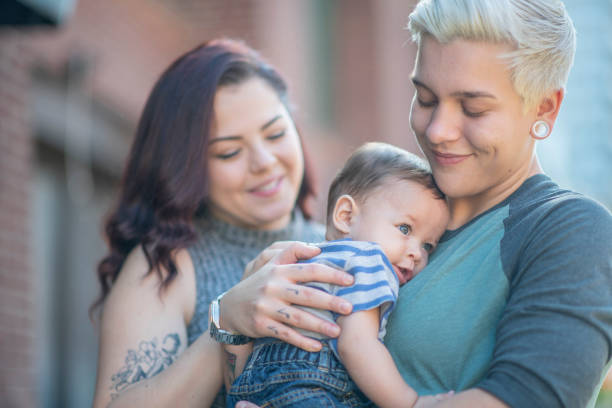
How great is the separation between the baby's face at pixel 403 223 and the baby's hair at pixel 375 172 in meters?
0.02

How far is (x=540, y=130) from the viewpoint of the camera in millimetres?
1896

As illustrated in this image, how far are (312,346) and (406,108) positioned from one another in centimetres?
761

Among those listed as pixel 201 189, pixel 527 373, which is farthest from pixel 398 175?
pixel 201 189

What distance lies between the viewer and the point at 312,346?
1.93 metres

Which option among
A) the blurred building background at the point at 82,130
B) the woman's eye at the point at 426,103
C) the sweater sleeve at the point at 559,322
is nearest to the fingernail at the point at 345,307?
the sweater sleeve at the point at 559,322

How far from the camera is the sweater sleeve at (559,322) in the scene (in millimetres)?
1555

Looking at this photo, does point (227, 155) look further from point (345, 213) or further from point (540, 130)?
point (540, 130)

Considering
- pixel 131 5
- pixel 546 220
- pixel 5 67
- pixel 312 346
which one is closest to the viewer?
pixel 546 220

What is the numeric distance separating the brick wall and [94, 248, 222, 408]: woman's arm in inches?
84.7

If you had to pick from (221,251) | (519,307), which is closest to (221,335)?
(221,251)

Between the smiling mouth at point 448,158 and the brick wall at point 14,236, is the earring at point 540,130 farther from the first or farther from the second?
the brick wall at point 14,236

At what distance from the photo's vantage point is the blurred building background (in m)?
4.61

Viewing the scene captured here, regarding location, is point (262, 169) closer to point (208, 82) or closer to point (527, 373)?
point (208, 82)

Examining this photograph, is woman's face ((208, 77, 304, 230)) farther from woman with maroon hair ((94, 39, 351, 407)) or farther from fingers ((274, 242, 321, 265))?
fingers ((274, 242, 321, 265))
